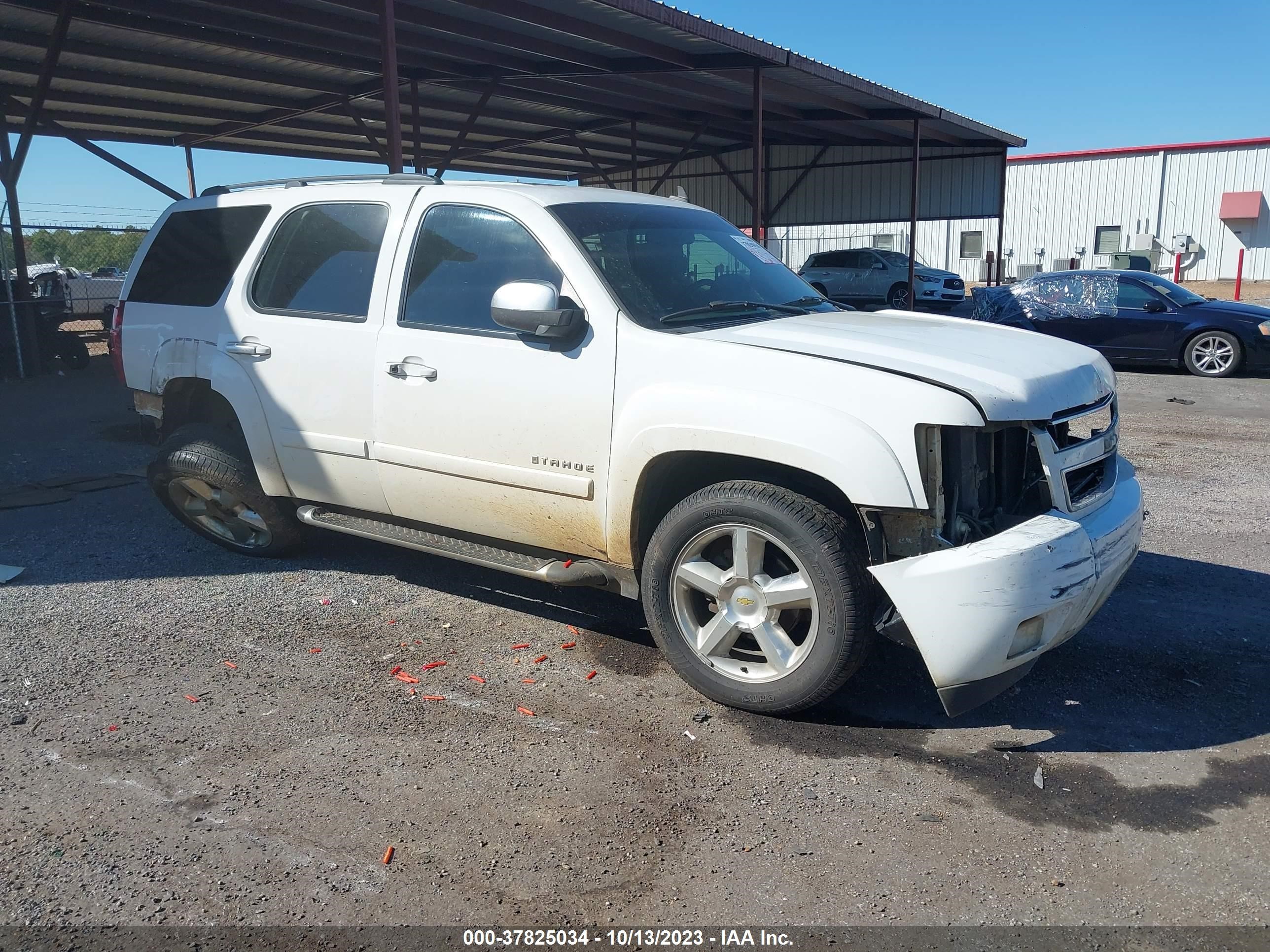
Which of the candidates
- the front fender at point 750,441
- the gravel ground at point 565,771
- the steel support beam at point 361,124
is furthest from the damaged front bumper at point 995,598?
the steel support beam at point 361,124

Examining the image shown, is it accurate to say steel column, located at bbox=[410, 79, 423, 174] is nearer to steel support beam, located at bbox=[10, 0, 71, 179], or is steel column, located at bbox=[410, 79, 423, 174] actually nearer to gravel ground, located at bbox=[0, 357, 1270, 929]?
steel support beam, located at bbox=[10, 0, 71, 179]

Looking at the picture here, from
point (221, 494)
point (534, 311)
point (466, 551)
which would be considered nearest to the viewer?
point (534, 311)

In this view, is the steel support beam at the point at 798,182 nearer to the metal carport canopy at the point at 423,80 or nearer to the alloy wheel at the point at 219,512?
the metal carport canopy at the point at 423,80

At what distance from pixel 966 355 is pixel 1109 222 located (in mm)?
37676

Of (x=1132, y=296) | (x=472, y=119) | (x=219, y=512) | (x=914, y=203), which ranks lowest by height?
(x=219, y=512)

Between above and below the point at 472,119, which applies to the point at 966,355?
below

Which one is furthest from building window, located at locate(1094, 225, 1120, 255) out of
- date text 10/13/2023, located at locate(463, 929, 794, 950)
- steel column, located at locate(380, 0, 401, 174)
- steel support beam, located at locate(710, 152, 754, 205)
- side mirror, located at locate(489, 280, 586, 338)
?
date text 10/13/2023, located at locate(463, 929, 794, 950)

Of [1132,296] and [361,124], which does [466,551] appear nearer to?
[1132,296]

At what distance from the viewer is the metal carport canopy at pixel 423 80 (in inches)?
448

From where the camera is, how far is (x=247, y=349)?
4.93 meters

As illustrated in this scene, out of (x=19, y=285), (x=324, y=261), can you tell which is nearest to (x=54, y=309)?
(x=19, y=285)

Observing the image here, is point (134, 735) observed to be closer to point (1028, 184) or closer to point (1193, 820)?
point (1193, 820)

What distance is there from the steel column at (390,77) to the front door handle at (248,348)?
531 cm

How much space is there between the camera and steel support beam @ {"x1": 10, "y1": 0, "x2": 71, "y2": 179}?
10.8 meters
